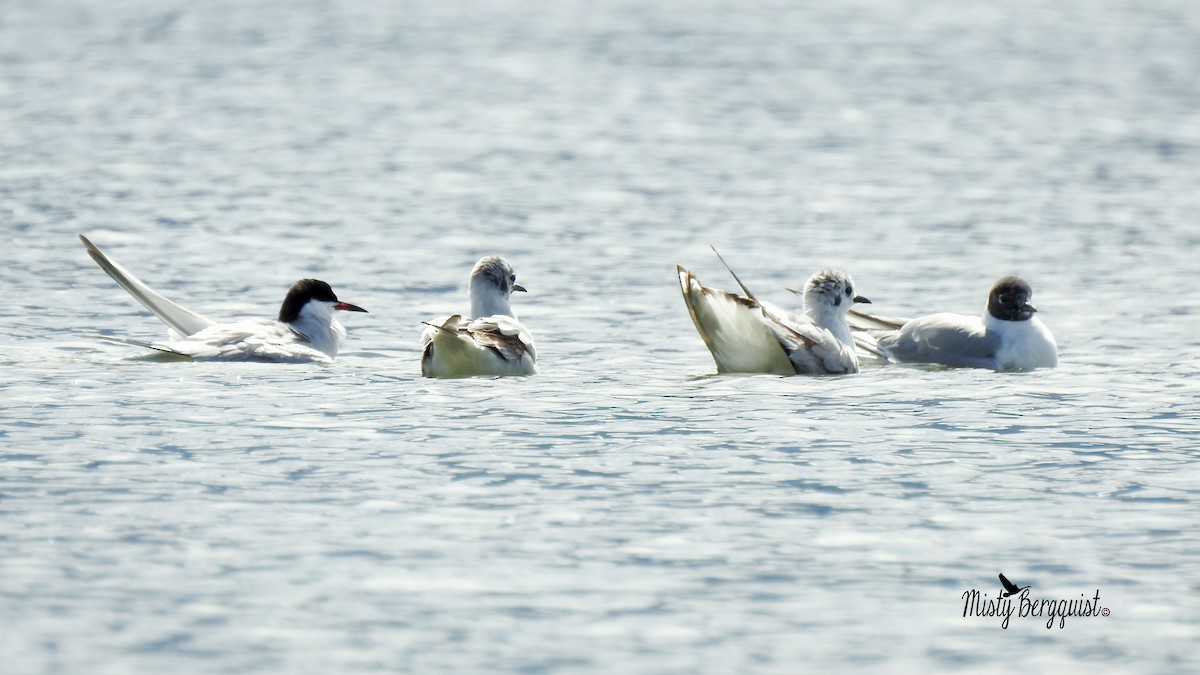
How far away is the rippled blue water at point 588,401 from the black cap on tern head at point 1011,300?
679mm

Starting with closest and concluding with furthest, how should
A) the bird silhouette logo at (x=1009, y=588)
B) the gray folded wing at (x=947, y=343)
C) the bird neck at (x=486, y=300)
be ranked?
1. the bird silhouette logo at (x=1009, y=588)
2. the gray folded wing at (x=947, y=343)
3. the bird neck at (x=486, y=300)

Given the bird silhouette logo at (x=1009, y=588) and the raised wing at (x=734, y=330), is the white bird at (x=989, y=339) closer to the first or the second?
the raised wing at (x=734, y=330)

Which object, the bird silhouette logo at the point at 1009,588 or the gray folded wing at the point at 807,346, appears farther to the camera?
the gray folded wing at the point at 807,346

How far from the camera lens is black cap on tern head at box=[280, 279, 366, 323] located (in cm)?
1538

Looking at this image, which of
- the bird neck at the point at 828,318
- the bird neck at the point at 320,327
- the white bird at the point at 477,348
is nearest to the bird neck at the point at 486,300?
the white bird at the point at 477,348

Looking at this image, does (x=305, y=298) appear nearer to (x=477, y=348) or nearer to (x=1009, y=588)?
(x=477, y=348)

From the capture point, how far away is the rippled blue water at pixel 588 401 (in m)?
8.18

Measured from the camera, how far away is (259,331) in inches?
586

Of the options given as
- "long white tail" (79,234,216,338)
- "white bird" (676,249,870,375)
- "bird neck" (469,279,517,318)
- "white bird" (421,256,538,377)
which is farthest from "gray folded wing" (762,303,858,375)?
"long white tail" (79,234,216,338)

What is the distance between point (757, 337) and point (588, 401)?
5.45 ft

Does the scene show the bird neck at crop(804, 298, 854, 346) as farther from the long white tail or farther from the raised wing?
the long white tail

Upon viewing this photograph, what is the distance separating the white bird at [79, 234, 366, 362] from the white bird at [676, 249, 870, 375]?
279cm

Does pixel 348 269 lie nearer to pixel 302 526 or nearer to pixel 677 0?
pixel 302 526

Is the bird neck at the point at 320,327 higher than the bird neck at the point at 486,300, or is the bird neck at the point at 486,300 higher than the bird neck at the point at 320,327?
the bird neck at the point at 486,300
